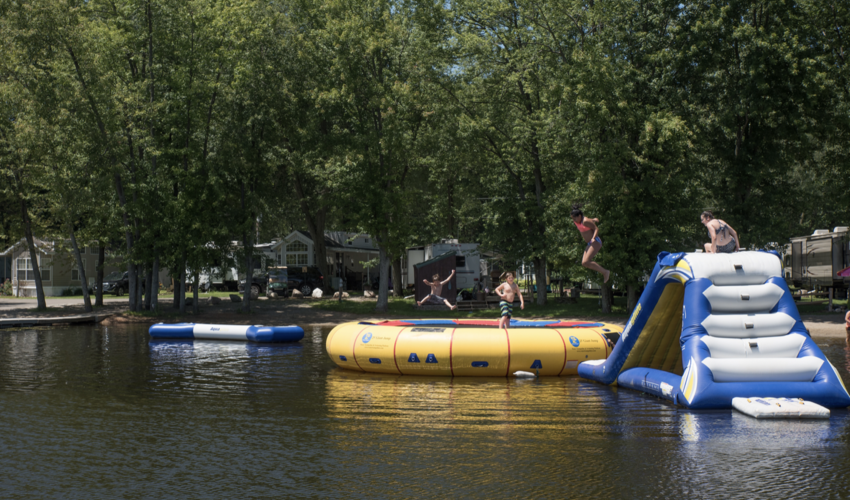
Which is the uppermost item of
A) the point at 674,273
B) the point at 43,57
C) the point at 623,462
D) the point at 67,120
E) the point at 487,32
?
the point at 487,32

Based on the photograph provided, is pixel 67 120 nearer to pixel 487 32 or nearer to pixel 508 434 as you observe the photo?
pixel 487 32

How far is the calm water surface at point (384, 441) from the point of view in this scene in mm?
6395

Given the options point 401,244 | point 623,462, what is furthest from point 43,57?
point 623,462

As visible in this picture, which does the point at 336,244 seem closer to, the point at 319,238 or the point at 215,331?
the point at 319,238

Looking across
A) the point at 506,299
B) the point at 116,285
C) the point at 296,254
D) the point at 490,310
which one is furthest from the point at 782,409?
the point at 116,285

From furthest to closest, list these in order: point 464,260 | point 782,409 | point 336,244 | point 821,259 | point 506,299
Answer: point 336,244 → point 464,260 → point 821,259 → point 506,299 → point 782,409

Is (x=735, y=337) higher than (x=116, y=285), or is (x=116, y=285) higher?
(x=116, y=285)

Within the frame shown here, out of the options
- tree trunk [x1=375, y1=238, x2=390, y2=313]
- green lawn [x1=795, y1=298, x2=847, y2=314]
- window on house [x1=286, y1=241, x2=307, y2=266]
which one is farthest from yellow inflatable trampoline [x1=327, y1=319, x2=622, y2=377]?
window on house [x1=286, y1=241, x2=307, y2=266]

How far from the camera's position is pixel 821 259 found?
1305 inches

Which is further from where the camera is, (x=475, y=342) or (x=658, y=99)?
(x=658, y=99)

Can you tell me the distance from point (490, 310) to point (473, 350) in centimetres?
1574

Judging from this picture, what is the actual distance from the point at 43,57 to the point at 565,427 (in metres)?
25.8

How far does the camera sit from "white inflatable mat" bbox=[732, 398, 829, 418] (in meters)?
9.20

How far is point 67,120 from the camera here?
25.6 m
